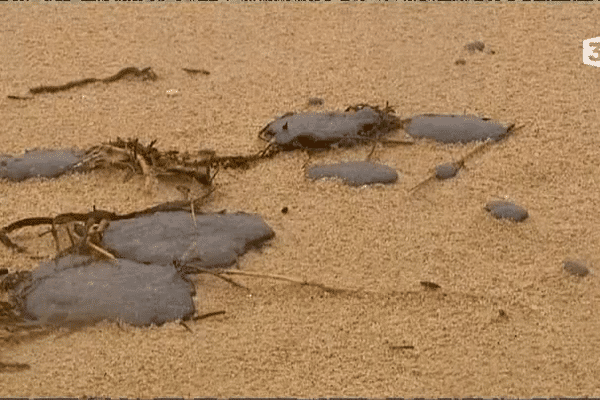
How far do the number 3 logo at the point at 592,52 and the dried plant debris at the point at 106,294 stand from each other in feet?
7.71

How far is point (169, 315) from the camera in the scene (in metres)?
2.70

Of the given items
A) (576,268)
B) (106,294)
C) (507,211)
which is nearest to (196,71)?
(507,211)

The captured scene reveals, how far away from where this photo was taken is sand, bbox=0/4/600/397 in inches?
99.3

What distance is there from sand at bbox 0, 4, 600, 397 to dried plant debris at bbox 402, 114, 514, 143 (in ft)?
0.21

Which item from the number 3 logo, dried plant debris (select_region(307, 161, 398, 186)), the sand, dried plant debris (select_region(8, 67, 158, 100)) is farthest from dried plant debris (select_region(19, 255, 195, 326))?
the number 3 logo

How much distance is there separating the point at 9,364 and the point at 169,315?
430mm

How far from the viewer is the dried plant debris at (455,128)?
3719mm

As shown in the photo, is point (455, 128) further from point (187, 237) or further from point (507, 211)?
point (187, 237)

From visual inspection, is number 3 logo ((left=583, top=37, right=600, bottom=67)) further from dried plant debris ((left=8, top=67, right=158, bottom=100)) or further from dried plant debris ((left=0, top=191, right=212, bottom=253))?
dried plant debris ((left=0, top=191, right=212, bottom=253))

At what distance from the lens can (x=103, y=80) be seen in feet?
14.0

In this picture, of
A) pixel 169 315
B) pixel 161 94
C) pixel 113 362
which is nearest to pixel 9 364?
pixel 113 362

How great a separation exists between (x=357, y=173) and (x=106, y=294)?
108 centimetres

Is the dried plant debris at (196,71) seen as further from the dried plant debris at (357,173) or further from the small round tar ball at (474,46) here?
the small round tar ball at (474,46)

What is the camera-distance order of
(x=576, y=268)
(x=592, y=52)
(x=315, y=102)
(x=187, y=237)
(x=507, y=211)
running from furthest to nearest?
(x=592, y=52) → (x=315, y=102) → (x=507, y=211) → (x=187, y=237) → (x=576, y=268)
